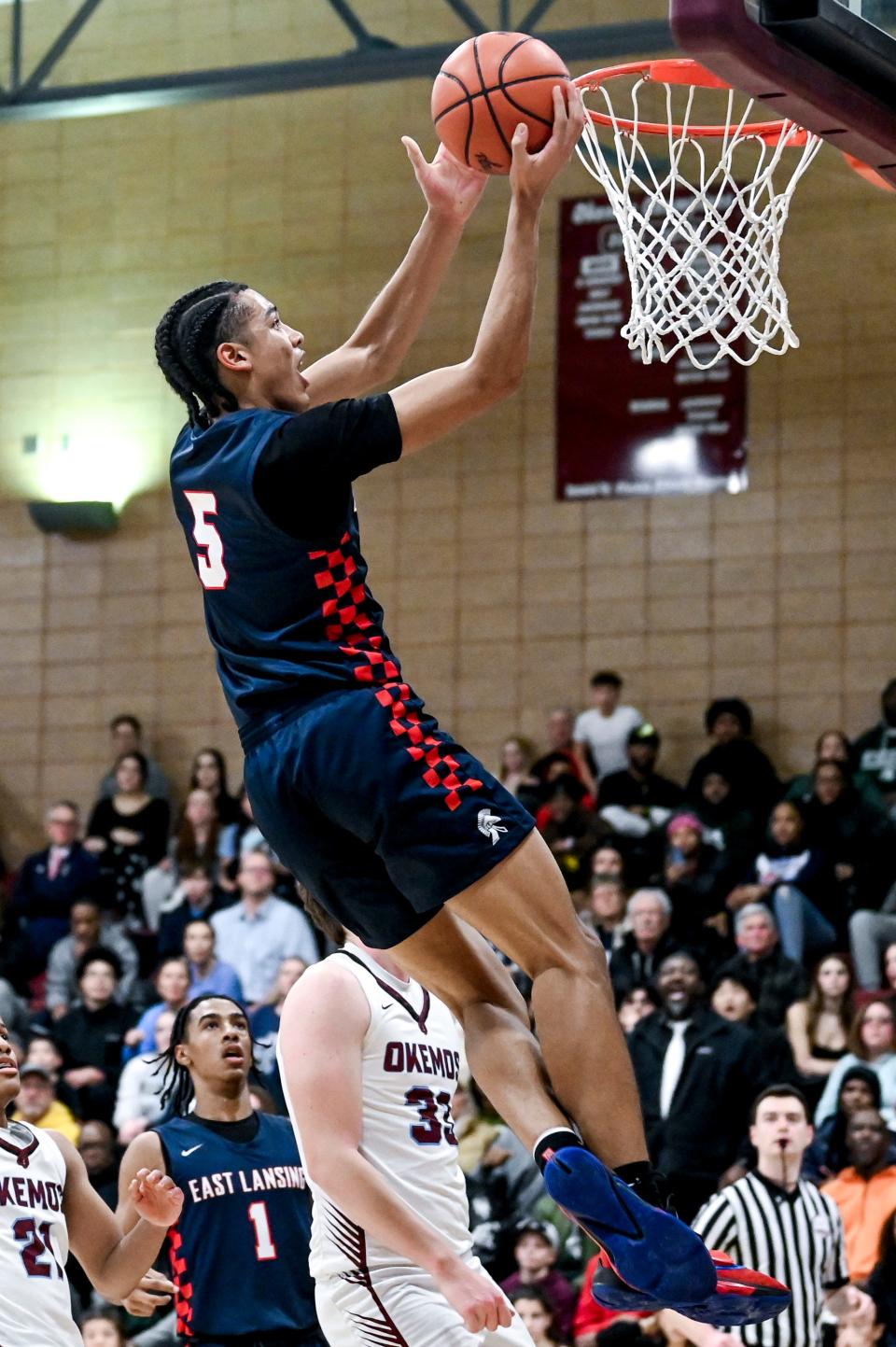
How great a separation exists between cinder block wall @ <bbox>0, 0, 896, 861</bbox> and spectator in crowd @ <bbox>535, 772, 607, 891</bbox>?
5.76 ft

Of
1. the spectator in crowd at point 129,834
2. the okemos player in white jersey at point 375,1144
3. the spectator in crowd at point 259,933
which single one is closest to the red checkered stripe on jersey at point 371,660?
the okemos player in white jersey at point 375,1144

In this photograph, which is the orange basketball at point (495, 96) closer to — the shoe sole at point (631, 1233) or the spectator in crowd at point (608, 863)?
the shoe sole at point (631, 1233)

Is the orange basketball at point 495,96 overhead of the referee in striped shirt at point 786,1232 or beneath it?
overhead

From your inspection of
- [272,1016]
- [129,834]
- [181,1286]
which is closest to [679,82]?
[181,1286]

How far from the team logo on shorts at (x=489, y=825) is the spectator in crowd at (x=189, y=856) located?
33.1 ft

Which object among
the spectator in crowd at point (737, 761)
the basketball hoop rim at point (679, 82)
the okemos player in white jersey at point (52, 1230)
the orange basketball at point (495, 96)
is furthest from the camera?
the spectator in crowd at point (737, 761)

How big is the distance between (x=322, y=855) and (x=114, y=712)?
41.9ft

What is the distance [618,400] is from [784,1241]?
8.67m

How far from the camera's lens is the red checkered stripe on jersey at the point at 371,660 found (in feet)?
15.8

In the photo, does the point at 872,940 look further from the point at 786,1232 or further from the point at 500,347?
the point at 500,347

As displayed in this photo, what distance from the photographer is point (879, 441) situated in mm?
15555

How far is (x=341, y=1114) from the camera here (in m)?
5.86

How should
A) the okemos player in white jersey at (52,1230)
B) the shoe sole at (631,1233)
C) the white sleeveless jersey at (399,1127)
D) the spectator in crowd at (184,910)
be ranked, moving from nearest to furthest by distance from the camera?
1. the shoe sole at (631,1233)
2. the white sleeveless jersey at (399,1127)
3. the okemos player in white jersey at (52,1230)
4. the spectator in crowd at (184,910)

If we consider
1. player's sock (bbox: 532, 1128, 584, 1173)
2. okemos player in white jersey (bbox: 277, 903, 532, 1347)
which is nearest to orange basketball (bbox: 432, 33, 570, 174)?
okemos player in white jersey (bbox: 277, 903, 532, 1347)
